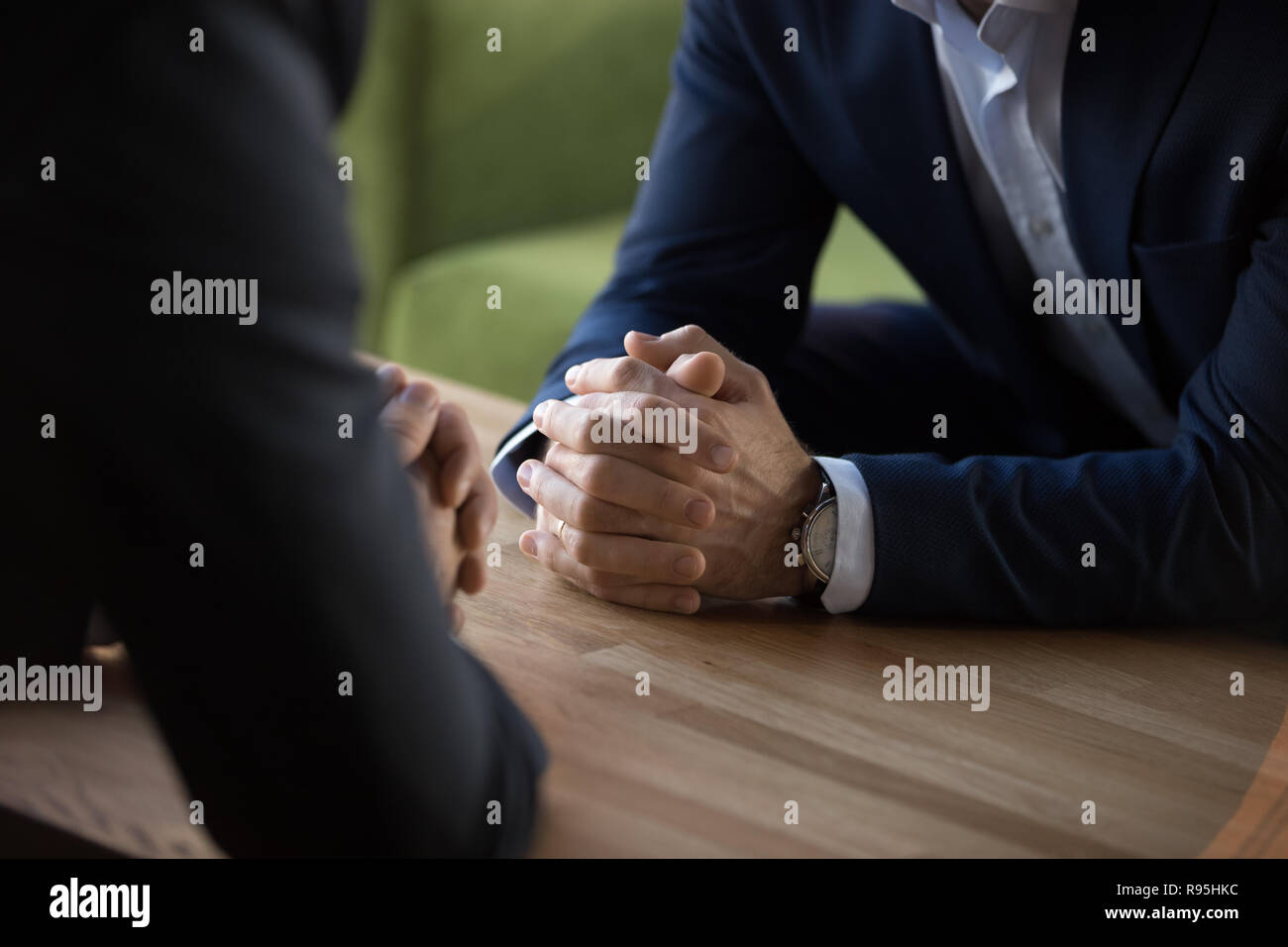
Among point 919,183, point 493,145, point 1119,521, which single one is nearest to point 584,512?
point 1119,521

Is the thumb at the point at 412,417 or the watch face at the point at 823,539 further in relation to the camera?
the watch face at the point at 823,539

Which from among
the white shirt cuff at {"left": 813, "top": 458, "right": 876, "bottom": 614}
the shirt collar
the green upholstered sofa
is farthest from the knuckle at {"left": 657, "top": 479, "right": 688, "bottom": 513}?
the green upholstered sofa

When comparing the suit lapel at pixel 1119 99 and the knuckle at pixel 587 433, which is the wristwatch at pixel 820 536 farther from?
the suit lapel at pixel 1119 99

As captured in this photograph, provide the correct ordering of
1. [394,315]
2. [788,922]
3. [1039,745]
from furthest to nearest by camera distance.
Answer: [394,315] < [1039,745] < [788,922]

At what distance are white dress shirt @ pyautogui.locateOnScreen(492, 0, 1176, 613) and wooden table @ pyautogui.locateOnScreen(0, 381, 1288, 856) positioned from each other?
0.08m

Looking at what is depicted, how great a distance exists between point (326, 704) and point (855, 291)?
178 centimetres

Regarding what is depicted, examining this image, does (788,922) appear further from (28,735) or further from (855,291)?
(855,291)

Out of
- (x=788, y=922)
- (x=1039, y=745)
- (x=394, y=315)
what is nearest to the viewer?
(x=788, y=922)

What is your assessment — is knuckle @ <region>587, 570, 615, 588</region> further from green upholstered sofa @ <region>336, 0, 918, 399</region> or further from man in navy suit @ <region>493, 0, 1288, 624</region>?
green upholstered sofa @ <region>336, 0, 918, 399</region>

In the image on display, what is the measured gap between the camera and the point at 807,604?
98cm

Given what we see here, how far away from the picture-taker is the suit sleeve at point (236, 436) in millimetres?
474

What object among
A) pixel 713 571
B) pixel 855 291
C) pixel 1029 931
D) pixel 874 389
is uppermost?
pixel 855 291

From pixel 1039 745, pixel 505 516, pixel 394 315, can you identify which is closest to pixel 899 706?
pixel 1039 745

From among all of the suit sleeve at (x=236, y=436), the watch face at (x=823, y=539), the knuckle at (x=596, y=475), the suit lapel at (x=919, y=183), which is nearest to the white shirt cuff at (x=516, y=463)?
the knuckle at (x=596, y=475)
